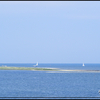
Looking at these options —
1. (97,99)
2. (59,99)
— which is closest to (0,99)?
(59,99)

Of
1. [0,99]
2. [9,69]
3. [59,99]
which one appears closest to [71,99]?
[59,99]

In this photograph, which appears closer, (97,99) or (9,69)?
(97,99)

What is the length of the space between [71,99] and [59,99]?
0.18 meters

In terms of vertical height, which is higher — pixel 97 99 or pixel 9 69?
pixel 9 69

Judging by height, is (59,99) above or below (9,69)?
below

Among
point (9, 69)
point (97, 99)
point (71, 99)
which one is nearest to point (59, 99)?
point (71, 99)

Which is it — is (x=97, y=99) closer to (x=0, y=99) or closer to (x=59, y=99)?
(x=59, y=99)

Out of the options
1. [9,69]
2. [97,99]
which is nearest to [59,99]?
[97,99]

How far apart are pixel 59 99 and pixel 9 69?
88675 mm

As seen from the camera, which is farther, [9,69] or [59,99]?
[9,69]

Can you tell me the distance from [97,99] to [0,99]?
147cm

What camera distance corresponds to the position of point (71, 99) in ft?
12.8

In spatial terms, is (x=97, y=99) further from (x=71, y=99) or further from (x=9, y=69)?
(x=9, y=69)

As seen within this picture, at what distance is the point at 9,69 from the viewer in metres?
91.2
